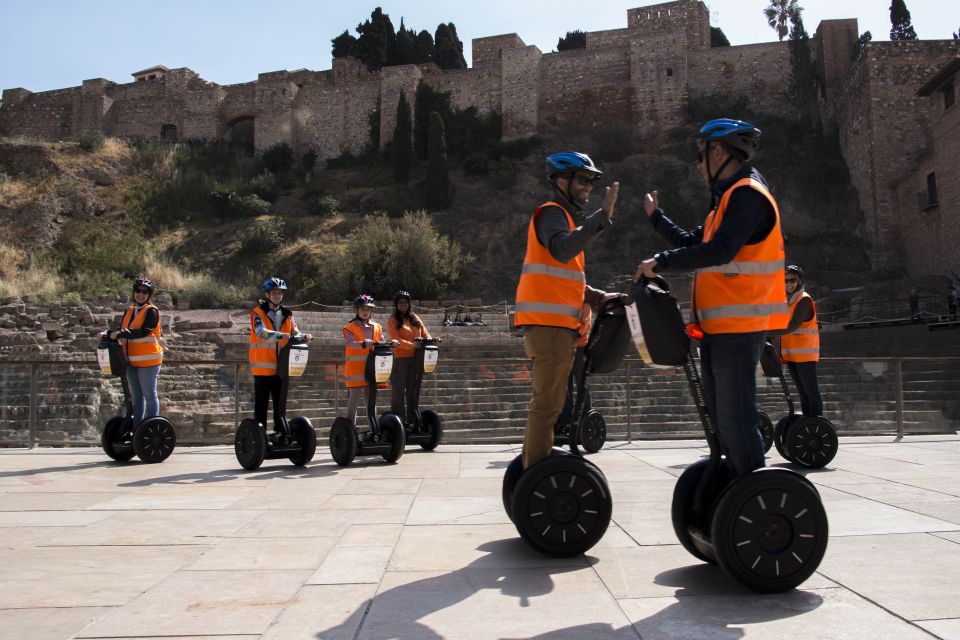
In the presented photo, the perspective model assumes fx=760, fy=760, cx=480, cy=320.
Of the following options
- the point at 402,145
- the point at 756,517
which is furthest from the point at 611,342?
the point at 402,145

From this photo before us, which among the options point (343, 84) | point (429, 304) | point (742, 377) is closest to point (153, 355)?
point (742, 377)

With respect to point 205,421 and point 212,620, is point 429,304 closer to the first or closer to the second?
point 205,421

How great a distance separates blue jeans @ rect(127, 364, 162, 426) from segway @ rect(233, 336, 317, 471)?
1171mm

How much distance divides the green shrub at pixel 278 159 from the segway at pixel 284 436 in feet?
148

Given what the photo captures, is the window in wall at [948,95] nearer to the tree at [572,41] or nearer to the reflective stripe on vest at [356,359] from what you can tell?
the reflective stripe on vest at [356,359]

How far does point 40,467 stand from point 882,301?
2529 centimetres

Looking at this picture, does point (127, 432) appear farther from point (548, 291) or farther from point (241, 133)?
point (241, 133)

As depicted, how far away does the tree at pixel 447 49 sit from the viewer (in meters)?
57.7

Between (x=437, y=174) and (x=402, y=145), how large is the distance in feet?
17.3

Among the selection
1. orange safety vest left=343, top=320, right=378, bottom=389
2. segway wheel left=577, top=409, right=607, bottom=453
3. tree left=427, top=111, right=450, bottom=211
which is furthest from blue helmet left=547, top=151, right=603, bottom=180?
tree left=427, top=111, right=450, bottom=211

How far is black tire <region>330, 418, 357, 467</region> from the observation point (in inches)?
280

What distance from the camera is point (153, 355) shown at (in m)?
7.50

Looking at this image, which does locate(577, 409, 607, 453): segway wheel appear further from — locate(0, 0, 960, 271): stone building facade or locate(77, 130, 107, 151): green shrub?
locate(77, 130, 107, 151): green shrub

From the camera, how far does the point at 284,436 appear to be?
7.15 metres
